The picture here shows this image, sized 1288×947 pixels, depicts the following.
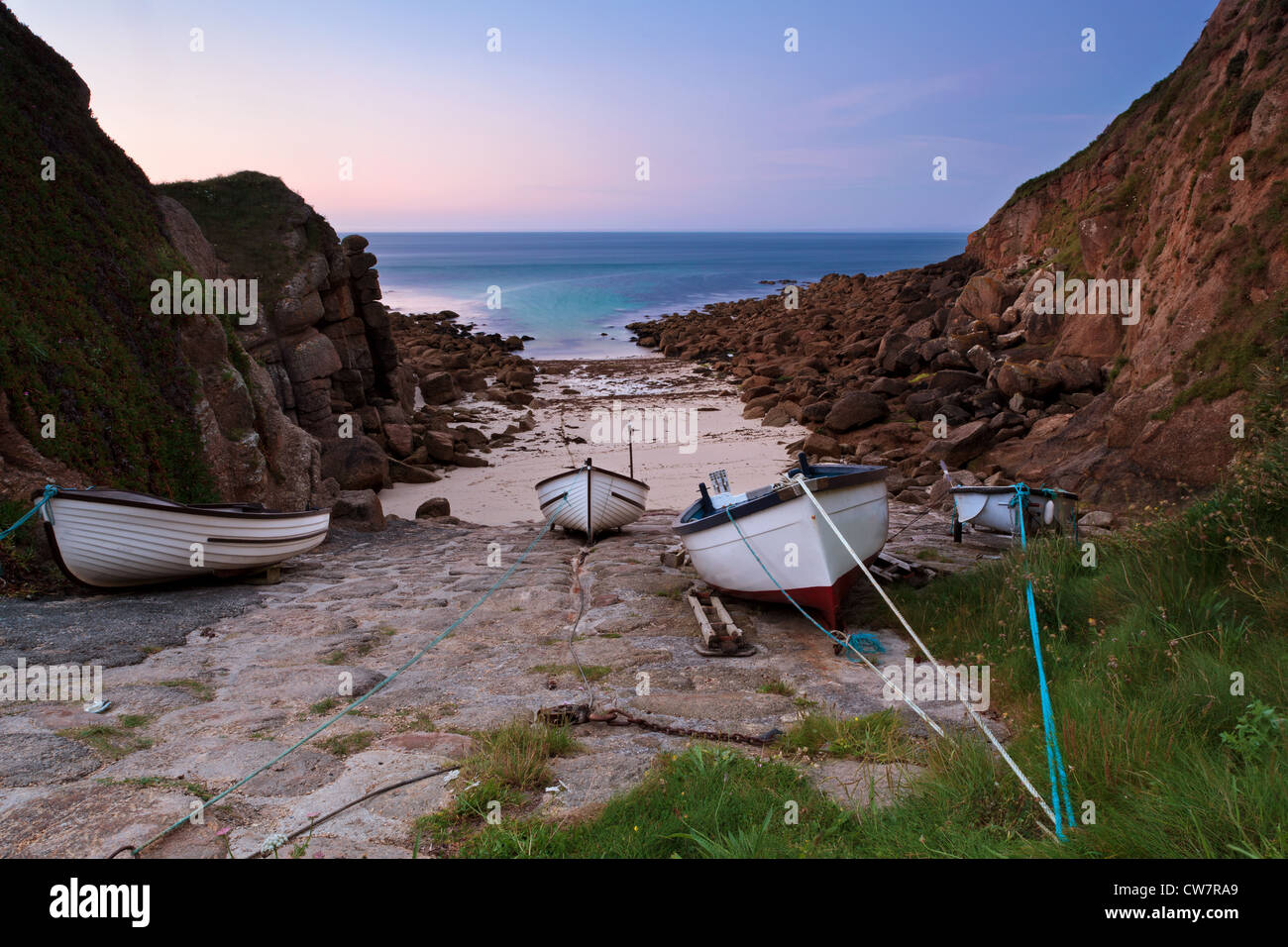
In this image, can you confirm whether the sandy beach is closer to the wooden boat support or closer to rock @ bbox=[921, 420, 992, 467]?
rock @ bbox=[921, 420, 992, 467]

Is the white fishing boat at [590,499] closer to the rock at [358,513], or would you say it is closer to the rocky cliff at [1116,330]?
the rock at [358,513]

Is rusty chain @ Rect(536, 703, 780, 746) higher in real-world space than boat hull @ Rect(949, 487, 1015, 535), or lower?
lower

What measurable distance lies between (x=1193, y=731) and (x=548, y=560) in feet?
30.2

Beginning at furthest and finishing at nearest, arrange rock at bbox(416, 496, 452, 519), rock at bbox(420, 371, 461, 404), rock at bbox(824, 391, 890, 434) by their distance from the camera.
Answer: rock at bbox(420, 371, 461, 404)
rock at bbox(824, 391, 890, 434)
rock at bbox(416, 496, 452, 519)

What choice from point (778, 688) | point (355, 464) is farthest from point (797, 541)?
point (355, 464)

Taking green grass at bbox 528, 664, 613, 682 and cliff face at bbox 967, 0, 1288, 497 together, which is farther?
cliff face at bbox 967, 0, 1288, 497

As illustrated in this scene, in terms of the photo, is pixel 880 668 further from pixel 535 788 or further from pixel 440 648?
pixel 440 648

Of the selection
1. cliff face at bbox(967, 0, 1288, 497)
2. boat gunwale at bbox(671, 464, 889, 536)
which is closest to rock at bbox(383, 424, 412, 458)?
boat gunwale at bbox(671, 464, 889, 536)

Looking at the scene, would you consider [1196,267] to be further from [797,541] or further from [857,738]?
[857,738]

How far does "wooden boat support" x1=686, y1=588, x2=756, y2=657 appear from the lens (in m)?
7.15

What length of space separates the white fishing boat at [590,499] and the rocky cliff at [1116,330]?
241 inches

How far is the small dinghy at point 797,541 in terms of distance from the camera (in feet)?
24.7

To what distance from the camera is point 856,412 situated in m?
21.8

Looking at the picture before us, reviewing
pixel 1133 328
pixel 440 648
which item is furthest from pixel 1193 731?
pixel 1133 328
